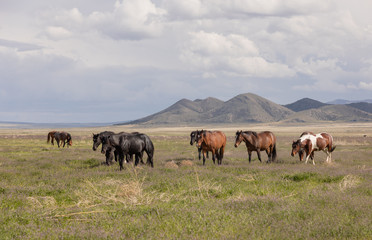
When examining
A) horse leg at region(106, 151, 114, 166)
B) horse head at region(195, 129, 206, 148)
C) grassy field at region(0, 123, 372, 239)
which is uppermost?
horse head at region(195, 129, 206, 148)

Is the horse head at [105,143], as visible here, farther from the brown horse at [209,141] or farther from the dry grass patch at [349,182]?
the dry grass patch at [349,182]

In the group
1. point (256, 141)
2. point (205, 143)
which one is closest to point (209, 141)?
point (205, 143)

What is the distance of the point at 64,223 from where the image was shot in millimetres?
8703

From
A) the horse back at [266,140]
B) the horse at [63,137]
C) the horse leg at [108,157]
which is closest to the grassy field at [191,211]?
the horse leg at [108,157]

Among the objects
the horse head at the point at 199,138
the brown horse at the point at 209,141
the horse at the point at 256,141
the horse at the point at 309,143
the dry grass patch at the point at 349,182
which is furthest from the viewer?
the horse at the point at 256,141

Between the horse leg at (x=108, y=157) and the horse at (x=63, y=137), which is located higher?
the horse at (x=63, y=137)

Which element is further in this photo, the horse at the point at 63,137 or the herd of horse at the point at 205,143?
the horse at the point at 63,137

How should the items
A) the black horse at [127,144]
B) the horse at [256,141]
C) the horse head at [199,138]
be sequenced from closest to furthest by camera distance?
the black horse at [127,144] < the horse head at [199,138] < the horse at [256,141]

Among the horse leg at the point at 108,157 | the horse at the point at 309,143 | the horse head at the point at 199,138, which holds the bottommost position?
the horse leg at the point at 108,157

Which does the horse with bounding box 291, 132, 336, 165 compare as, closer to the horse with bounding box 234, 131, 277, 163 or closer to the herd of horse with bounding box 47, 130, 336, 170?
the herd of horse with bounding box 47, 130, 336, 170

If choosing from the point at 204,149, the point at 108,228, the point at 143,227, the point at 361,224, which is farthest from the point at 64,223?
the point at 204,149

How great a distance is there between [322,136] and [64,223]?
1920cm

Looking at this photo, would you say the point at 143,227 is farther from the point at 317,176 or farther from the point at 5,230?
the point at 317,176

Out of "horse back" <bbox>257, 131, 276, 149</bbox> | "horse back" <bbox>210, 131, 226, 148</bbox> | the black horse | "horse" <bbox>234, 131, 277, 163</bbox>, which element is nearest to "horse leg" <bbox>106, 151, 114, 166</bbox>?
the black horse
